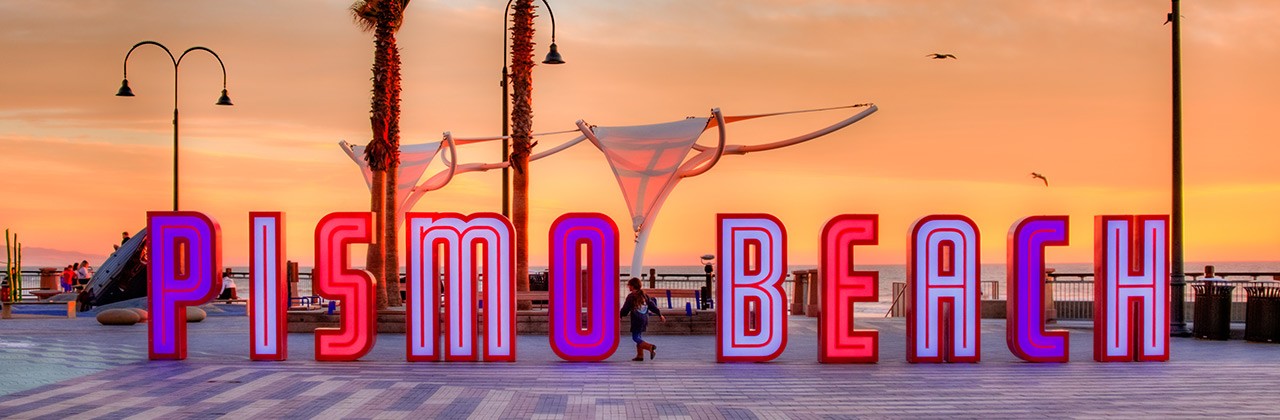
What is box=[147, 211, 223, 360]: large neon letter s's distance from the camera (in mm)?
21141

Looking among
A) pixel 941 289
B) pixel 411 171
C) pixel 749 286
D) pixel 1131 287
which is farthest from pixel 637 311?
pixel 411 171

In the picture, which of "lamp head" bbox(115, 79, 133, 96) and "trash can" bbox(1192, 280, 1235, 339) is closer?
"trash can" bbox(1192, 280, 1235, 339)

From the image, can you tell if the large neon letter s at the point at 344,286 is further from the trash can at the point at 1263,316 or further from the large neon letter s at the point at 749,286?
the trash can at the point at 1263,316

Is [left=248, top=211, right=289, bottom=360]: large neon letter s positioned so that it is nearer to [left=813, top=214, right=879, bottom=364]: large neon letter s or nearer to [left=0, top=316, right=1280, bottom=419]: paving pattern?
[left=0, top=316, right=1280, bottom=419]: paving pattern

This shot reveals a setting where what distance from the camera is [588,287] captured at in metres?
20.9

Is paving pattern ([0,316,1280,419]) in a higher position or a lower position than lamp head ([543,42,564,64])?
lower

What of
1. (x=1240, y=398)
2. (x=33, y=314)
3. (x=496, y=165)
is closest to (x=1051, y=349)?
(x=1240, y=398)

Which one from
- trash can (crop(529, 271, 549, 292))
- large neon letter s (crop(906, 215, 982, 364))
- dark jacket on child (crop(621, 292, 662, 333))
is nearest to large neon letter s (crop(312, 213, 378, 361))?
dark jacket on child (crop(621, 292, 662, 333))

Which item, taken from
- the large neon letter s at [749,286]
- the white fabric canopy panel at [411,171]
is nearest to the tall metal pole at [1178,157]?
the large neon letter s at [749,286]

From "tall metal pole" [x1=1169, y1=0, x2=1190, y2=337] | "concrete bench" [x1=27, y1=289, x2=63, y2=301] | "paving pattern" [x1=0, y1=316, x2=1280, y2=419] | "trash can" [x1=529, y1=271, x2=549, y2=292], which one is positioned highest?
"tall metal pole" [x1=1169, y1=0, x2=1190, y2=337]

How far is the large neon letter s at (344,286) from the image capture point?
68.5 feet

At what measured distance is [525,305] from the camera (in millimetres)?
33125

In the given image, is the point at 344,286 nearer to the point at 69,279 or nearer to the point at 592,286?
the point at 592,286

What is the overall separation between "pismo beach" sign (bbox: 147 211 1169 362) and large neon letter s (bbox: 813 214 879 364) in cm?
2
